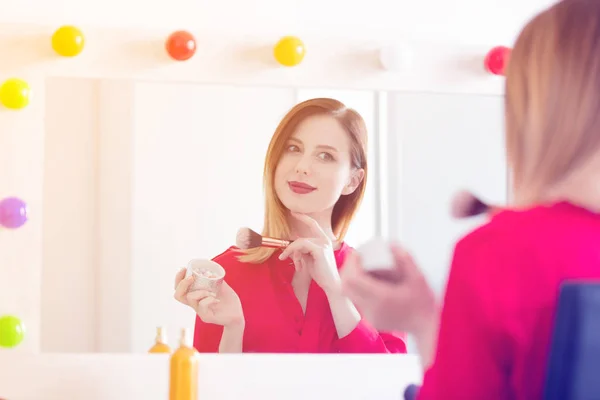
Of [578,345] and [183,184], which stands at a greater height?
[183,184]

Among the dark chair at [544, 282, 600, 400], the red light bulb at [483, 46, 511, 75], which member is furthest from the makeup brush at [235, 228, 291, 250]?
the dark chair at [544, 282, 600, 400]

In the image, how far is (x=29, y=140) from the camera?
4.34 feet

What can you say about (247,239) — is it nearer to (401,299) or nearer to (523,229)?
(401,299)

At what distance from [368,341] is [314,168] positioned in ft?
1.13

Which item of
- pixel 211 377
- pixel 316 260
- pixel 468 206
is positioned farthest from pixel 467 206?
pixel 211 377

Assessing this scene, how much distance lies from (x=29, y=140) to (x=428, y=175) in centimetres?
77

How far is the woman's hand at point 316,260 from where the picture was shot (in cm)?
132

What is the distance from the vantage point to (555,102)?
65cm

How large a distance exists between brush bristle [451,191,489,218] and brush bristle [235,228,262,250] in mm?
625

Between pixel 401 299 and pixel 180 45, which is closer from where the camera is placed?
pixel 401 299

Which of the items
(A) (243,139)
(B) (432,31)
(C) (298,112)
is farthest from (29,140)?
(B) (432,31)

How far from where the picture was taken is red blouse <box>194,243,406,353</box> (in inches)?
51.6

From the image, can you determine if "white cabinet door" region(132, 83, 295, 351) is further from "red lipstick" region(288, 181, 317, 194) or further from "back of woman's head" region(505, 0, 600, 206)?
"back of woman's head" region(505, 0, 600, 206)

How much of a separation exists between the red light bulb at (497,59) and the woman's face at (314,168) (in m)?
0.36
